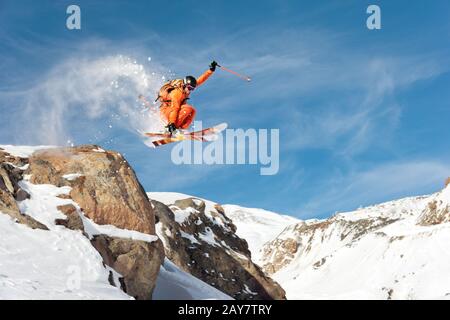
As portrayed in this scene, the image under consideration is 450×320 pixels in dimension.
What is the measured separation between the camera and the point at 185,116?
2372cm

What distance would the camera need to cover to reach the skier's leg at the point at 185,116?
23.7 m

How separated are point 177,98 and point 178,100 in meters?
0.09

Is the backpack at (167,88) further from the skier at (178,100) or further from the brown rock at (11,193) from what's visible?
the brown rock at (11,193)

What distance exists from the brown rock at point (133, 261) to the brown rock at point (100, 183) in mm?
1576

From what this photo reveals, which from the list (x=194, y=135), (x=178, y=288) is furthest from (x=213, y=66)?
(x=178, y=288)

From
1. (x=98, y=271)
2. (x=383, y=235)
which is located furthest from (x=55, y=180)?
(x=383, y=235)

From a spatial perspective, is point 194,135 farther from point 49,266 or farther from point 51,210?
point 51,210

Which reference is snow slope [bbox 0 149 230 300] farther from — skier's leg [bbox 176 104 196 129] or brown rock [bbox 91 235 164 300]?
skier's leg [bbox 176 104 196 129]

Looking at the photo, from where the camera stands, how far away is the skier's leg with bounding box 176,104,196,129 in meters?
23.7

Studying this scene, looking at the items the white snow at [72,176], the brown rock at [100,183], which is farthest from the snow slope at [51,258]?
the white snow at [72,176]

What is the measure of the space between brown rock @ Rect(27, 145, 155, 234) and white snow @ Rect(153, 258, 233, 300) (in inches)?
153

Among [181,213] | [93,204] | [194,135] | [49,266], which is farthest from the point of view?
[181,213]
